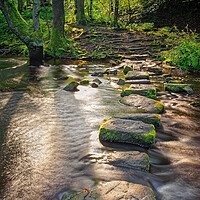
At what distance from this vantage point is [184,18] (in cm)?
1752

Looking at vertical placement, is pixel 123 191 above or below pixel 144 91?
below

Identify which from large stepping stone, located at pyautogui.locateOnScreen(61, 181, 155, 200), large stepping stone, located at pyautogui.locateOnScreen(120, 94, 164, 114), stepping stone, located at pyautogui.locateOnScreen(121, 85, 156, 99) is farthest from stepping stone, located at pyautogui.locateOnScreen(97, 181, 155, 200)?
stepping stone, located at pyautogui.locateOnScreen(121, 85, 156, 99)

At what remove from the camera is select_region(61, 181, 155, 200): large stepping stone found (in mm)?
1888

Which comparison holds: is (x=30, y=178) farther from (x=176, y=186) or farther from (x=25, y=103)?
(x=25, y=103)

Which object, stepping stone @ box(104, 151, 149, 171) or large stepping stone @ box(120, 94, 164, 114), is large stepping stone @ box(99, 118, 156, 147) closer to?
stepping stone @ box(104, 151, 149, 171)

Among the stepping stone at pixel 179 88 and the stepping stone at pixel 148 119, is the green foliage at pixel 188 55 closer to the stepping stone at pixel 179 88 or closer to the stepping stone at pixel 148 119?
the stepping stone at pixel 179 88

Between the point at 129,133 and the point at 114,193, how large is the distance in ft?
3.81

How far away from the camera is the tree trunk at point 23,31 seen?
8984 millimetres

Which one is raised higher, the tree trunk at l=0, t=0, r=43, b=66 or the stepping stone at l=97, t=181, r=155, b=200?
the tree trunk at l=0, t=0, r=43, b=66

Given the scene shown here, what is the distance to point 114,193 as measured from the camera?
6.39ft

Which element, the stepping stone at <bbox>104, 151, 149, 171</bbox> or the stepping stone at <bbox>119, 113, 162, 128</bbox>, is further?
the stepping stone at <bbox>119, 113, 162, 128</bbox>

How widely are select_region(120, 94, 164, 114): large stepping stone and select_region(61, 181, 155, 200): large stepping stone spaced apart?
2.45 meters

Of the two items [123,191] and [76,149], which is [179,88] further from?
[123,191]

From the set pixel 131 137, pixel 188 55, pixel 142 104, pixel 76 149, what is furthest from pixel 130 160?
pixel 188 55
